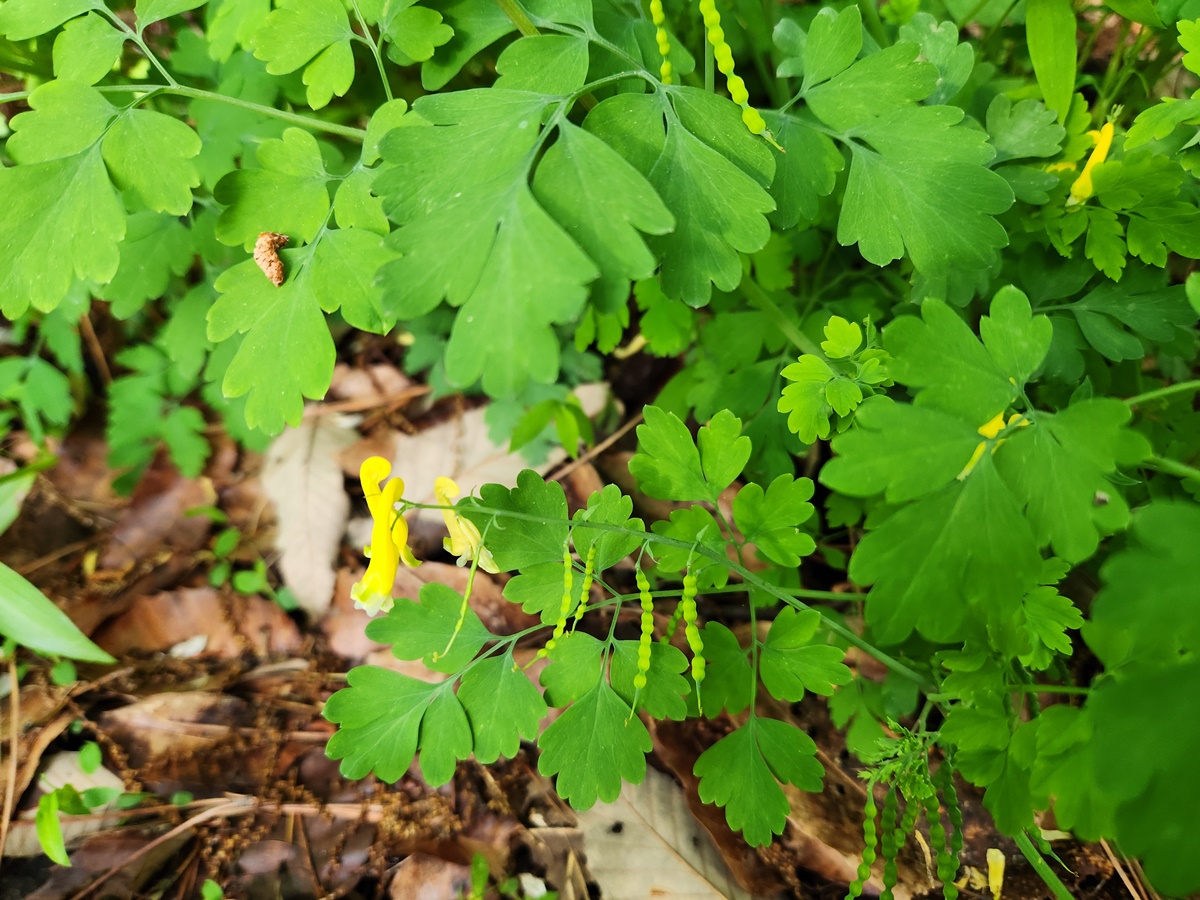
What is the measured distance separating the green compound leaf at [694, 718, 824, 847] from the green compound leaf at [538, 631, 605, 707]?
0.79 feet

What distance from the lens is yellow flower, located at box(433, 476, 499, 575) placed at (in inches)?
41.1

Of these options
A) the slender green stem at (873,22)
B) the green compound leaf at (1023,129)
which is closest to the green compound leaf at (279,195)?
the slender green stem at (873,22)

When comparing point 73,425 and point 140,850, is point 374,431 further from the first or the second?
point 140,850

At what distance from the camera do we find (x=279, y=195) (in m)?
1.11

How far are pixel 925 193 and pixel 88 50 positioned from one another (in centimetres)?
143

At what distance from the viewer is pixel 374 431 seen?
2068mm

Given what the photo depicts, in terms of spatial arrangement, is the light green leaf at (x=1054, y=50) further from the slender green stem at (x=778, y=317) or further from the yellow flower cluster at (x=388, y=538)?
the yellow flower cluster at (x=388, y=538)

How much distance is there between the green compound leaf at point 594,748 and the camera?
1.01 metres

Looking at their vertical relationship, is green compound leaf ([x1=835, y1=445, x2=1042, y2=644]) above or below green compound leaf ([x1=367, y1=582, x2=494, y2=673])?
above

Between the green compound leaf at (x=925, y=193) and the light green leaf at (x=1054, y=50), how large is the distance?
0.38 metres

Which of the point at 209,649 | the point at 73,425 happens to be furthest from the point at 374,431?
the point at 73,425

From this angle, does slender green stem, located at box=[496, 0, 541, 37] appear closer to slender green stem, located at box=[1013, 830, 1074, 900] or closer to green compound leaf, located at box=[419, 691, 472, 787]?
green compound leaf, located at box=[419, 691, 472, 787]

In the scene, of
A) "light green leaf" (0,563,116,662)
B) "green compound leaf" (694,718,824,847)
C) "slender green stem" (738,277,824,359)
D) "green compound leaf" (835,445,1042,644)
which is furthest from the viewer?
"light green leaf" (0,563,116,662)

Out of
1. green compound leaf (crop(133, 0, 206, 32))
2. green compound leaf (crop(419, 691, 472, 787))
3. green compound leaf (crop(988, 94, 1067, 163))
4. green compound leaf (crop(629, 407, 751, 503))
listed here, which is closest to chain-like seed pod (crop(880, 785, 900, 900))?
Answer: green compound leaf (crop(629, 407, 751, 503))
